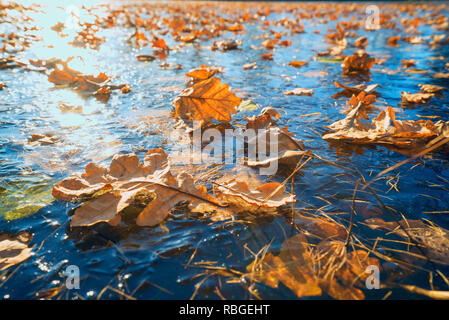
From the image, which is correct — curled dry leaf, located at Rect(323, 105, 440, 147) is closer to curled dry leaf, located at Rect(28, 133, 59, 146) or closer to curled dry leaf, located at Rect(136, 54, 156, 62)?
curled dry leaf, located at Rect(28, 133, 59, 146)

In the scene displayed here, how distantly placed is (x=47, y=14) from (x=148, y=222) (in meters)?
9.14

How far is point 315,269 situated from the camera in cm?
83

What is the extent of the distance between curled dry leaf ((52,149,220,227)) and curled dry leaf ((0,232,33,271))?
0.16 meters

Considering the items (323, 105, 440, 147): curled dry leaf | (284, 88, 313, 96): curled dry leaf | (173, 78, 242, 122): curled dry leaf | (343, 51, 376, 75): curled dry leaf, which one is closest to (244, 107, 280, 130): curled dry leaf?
(173, 78, 242, 122): curled dry leaf

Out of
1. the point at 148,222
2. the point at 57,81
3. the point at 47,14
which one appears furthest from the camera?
the point at 47,14

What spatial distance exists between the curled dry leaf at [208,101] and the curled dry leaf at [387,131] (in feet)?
2.03

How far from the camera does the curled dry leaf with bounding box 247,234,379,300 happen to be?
78 centimetres

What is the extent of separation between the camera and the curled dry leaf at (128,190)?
96cm

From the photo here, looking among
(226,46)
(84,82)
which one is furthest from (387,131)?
(226,46)

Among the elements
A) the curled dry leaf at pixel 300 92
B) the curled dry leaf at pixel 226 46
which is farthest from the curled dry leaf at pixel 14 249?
the curled dry leaf at pixel 226 46
